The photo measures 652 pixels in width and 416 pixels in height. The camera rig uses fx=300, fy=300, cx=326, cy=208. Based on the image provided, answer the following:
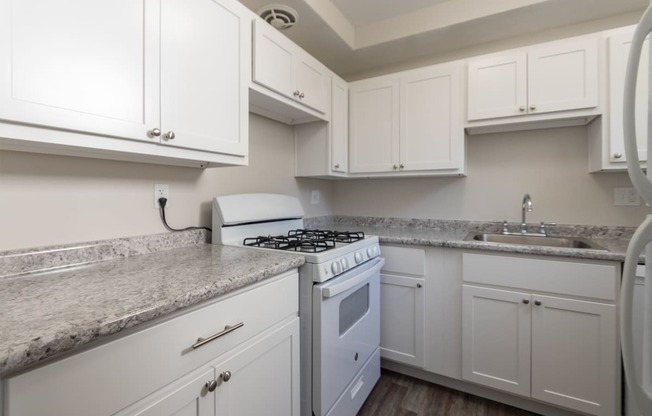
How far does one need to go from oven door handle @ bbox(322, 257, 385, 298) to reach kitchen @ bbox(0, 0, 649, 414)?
851mm

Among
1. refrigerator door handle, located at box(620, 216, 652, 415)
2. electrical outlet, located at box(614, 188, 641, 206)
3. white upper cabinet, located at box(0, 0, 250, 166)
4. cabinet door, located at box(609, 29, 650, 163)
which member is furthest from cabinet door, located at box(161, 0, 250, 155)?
electrical outlet, located at box(614, 188, 641, 206)

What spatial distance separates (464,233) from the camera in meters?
2.18

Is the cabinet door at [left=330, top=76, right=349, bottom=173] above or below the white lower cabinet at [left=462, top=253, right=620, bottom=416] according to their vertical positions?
above

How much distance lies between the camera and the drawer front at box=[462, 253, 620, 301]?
1435 millimetres

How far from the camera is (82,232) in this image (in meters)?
1.17

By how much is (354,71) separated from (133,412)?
9.23 ft

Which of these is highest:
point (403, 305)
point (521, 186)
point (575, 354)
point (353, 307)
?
point (521, 186)

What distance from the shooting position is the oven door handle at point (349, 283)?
4.16 feet

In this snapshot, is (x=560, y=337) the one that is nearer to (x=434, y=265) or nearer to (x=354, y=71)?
(x=434, y=265)

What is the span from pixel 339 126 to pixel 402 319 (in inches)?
56.9

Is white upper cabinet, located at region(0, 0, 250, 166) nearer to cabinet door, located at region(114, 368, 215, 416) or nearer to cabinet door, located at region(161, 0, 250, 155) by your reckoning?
cabinet door, located at region(161, 0, 250, 155)

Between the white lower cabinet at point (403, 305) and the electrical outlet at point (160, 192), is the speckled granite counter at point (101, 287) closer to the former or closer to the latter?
the electrical outlet at point (160, 192)

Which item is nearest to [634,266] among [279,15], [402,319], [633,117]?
[633,117]

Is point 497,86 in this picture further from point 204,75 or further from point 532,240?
point 204,75
